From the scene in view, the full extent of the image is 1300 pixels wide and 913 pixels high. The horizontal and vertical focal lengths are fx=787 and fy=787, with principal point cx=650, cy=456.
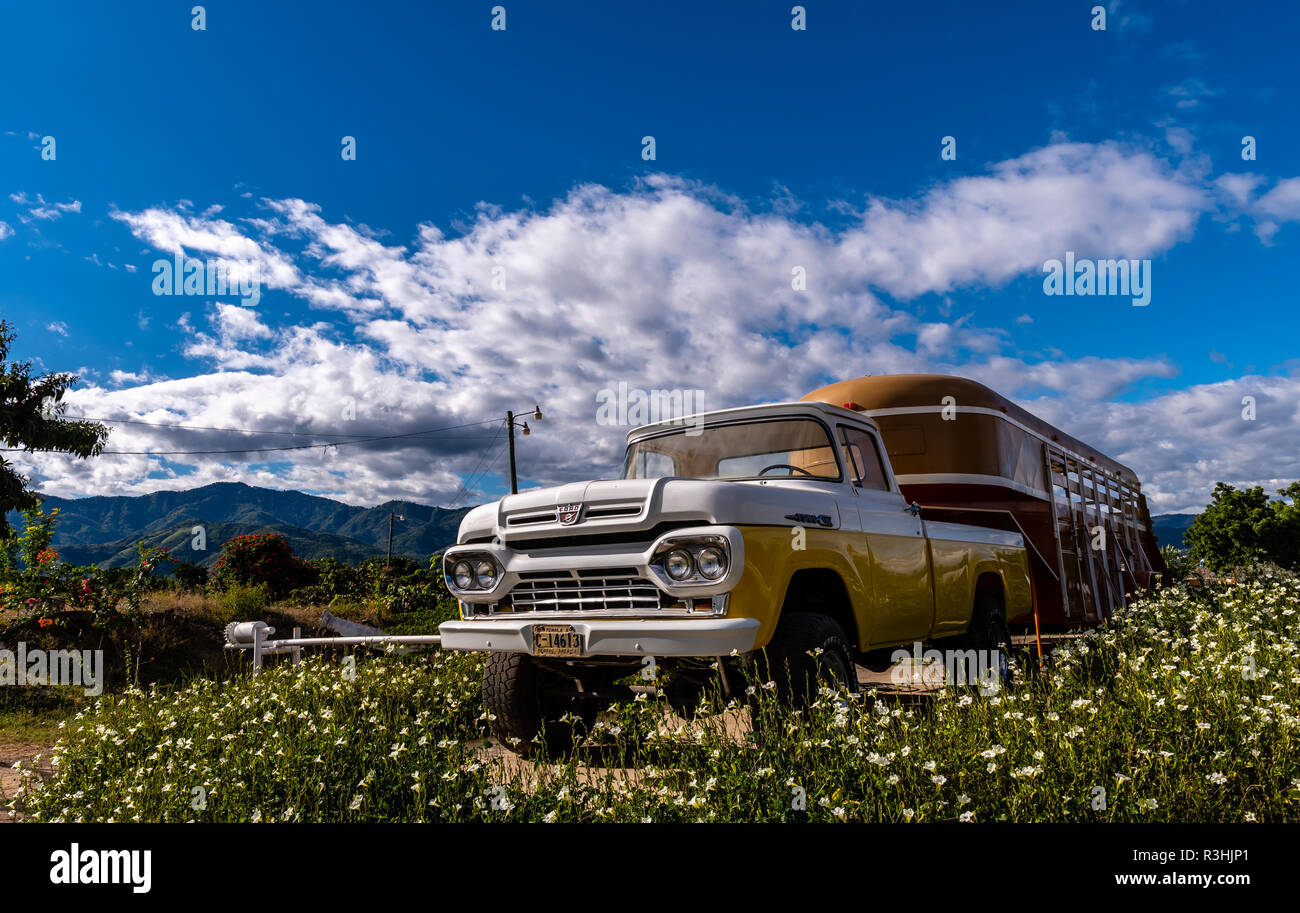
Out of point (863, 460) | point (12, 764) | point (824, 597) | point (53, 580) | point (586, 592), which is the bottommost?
point (12, 764)

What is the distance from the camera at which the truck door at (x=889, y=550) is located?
5.35m

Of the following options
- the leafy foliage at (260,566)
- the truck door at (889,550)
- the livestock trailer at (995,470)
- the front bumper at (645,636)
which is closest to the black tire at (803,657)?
the front bumper at (645,636)

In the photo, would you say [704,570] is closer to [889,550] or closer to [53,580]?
[889,550]

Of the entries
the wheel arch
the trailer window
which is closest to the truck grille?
the wheel arch

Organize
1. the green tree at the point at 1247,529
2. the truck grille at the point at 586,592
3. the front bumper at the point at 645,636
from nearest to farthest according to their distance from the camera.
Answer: the front bumper at the point at 645,636 < the truck grille at the point at 586,592 < the green tree at the point at 1247,529

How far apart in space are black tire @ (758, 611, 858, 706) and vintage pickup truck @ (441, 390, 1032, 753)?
11mm

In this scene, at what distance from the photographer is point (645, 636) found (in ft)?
13.8

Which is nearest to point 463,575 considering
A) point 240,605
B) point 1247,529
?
point 240,605

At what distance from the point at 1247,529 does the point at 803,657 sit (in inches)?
1208

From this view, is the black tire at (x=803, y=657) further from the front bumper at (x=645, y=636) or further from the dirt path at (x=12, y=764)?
the dirt path at (x=12, y=764)

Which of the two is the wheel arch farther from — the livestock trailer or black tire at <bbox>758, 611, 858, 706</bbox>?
the livestock trailer

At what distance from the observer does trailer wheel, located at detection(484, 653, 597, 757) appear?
521 cm

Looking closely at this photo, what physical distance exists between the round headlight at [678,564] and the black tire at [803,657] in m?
0.66
